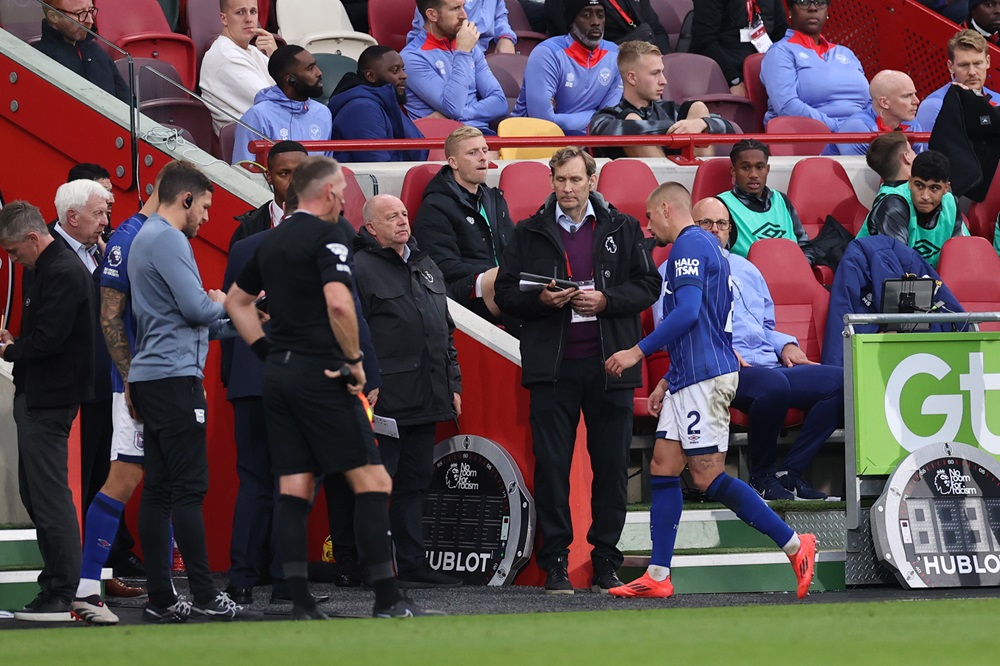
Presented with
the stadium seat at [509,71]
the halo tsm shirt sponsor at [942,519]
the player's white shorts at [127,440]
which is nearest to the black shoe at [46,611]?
the player's white shorts at [127,440]

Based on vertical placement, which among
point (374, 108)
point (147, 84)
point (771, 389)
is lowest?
point (771, 389)

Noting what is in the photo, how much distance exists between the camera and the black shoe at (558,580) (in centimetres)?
724

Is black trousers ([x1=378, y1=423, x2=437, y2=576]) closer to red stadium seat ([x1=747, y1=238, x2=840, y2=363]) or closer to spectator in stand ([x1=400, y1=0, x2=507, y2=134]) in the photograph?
red stadium seat ([x1=747, y1=238, x2=840, y2=363])

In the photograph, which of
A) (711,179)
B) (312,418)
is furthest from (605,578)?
(711,179)

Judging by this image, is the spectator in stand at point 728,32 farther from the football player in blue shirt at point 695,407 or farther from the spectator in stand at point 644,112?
the football player in blue shirt at point 695,407

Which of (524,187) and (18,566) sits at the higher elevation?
(524,187)

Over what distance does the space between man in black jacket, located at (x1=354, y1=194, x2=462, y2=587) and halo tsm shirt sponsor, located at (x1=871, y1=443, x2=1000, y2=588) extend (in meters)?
2.16

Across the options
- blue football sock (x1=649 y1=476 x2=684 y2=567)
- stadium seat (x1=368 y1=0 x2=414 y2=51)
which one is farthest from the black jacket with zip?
stadium seat (x1=368 y1=0 x2=414 y2=51)

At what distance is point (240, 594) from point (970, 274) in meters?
5.22

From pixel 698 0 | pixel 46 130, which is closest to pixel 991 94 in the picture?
pixel 698 0

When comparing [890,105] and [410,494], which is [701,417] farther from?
[890,105]

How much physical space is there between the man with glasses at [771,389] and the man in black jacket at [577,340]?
0.96 meters

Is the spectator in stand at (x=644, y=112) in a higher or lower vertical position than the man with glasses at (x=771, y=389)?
higher

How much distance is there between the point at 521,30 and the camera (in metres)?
13.4
